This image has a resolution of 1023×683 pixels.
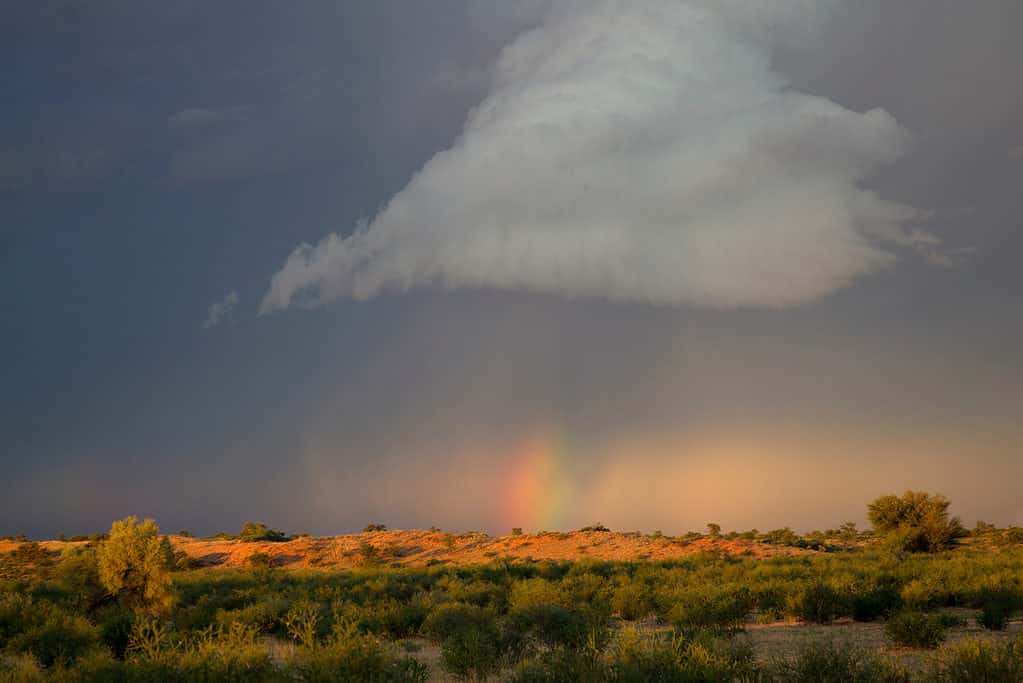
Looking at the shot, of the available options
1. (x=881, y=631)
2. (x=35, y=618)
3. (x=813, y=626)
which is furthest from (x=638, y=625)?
(x=35, y=618)

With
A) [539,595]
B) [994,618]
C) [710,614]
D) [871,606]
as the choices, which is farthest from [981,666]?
[539,595]

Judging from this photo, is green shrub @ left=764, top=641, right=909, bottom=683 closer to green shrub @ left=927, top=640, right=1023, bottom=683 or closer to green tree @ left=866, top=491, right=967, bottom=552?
green shrub @ left=927, top=640, right=1023, bottom=683

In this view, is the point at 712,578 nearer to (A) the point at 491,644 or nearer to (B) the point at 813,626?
(B) the point at 813,626

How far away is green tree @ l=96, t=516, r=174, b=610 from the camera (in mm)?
27766

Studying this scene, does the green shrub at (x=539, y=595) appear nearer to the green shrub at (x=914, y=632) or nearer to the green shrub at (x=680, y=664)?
the green shrub at (x=914, y=632)

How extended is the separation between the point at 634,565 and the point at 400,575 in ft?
43.5

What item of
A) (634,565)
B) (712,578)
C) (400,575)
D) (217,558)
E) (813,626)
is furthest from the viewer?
(217,558)

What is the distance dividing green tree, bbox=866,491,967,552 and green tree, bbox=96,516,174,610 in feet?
140

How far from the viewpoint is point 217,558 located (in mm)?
57969

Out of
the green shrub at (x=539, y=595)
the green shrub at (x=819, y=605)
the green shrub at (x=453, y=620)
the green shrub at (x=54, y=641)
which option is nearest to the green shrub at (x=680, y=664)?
the green shrub at (x=453, y=620)

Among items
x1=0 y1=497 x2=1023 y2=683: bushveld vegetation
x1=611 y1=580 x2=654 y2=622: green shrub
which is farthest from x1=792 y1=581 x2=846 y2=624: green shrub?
x1=611 y1=580 x2=654 y2=622: green shrub

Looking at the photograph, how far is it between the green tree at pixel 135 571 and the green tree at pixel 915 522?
42.7 m

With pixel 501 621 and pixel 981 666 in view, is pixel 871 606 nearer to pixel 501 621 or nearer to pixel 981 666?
pixel 501 621

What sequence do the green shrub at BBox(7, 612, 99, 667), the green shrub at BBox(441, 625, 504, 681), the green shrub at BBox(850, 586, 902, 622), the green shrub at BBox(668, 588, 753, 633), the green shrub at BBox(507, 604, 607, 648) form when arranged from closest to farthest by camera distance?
the green shrub at BBox(441, 625, 504, 681) → the green shrub at BBox(507, 604, 607, 648) → the green shrub at BBox(7, 612, 99, 667) → the green shrub at BBox(668, 588, 753, 633) → the green shrub at BBox(850, 586, 902, 622)
